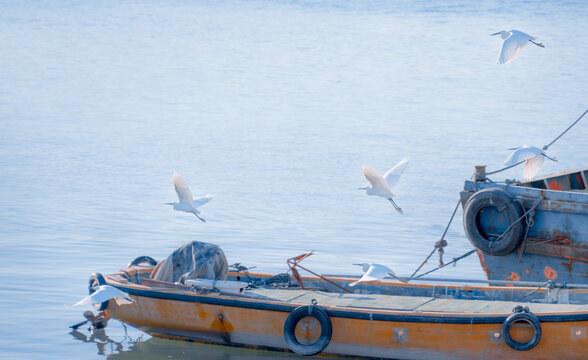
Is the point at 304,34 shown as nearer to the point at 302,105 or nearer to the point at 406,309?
the point at 302,105

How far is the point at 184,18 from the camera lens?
4728 centimetres

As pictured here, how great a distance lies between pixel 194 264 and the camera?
32.8ft

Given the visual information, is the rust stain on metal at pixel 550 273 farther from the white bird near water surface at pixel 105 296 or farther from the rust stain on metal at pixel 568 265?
the white bird near water surface at pixel 105 296

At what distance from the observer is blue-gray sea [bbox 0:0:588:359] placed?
1355 centimetres

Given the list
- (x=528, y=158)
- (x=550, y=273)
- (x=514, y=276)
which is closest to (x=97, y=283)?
(x=514, y=276)

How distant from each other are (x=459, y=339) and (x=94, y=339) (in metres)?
3.97

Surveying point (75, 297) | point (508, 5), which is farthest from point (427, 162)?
point (508, 5)

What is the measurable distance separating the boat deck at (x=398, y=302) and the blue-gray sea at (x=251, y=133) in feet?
2.39

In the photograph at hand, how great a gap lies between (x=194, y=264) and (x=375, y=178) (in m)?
2.30

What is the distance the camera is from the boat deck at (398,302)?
30.1 ft

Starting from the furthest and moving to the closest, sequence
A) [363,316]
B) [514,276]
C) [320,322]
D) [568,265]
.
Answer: [514,276] → [568,265] → [320,322] → [363,316]

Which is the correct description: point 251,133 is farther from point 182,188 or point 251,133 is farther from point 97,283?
point 97,283

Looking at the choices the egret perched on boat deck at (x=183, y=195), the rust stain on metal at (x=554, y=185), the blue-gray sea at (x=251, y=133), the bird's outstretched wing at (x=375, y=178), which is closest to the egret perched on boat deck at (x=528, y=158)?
the rust stain on metal at (x=554, y=185)

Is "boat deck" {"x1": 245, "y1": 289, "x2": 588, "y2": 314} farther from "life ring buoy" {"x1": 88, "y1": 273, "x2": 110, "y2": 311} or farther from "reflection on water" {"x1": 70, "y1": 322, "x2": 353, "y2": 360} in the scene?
"life ring buoy" {"x1": 88, "y1": 273, "x2": 110, "y2": 311}
